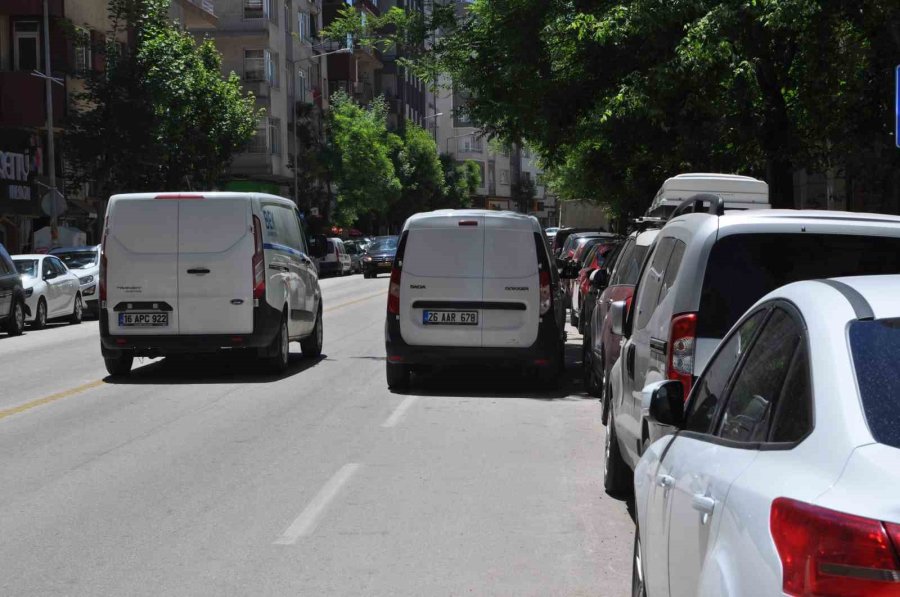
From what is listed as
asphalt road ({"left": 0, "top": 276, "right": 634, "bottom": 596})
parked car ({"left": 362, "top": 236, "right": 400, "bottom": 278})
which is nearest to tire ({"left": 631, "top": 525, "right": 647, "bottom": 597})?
asphalt road ({"left": 0, "top": 276, "right": 634, "bottom": 596})

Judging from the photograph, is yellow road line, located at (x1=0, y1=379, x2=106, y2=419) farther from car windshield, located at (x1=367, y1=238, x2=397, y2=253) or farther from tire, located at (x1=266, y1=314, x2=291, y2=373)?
car windshield, located at (x1=367, y1=238, x2=397, y2=253)

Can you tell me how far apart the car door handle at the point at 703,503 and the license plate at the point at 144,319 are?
12463 millimetres

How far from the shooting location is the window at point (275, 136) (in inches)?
2515

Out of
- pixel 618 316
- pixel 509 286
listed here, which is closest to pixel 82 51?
pixel 509 286

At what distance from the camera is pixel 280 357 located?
16156 mm

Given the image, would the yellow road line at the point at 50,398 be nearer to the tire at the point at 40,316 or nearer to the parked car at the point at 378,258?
the tire at the point at 40,316

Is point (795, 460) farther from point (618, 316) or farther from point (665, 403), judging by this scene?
point (618, 316)

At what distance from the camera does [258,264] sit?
51.1 feet

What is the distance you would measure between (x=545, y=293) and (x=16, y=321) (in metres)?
14.0

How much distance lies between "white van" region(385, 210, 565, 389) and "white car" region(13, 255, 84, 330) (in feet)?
46.0

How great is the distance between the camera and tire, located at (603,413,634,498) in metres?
8.46

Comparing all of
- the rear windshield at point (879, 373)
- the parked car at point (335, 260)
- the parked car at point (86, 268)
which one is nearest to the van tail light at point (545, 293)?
the rear windshield at point (879, 373)

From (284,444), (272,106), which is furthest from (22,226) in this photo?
(284,444)

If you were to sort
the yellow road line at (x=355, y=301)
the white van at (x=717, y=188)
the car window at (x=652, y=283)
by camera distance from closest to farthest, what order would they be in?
1. the car window at (x=652, y=283)
2. the white van at (x=717, y=188)
3. the yellow road line at (x=355, y=301)
